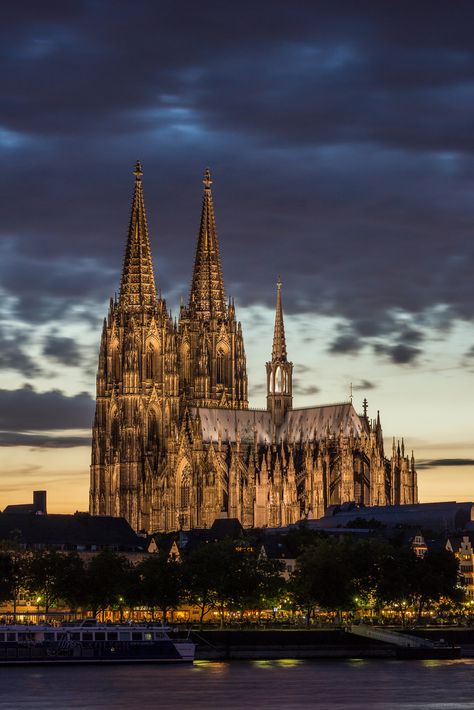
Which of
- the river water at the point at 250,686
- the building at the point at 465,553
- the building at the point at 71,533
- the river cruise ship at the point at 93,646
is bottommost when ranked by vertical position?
the river water at the point at 250,686

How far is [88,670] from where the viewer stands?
122625 millimetres

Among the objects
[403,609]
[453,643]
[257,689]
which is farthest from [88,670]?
[403,609]

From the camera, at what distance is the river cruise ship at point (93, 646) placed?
128 m

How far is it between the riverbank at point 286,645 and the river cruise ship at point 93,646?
473 cm

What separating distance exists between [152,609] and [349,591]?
1456 centimetres

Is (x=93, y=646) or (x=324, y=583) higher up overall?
(x=324, y=583)

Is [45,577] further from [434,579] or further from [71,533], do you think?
[71,533]

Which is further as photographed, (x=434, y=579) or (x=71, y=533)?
(x=71, y=533)

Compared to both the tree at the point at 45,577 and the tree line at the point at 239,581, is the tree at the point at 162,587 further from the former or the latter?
the tree at the point at 45,577

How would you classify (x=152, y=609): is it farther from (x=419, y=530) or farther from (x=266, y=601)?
(x=419, y=530)

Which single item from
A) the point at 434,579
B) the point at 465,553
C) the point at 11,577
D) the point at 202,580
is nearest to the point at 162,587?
the point at 202,580

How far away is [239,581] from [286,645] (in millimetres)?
16455

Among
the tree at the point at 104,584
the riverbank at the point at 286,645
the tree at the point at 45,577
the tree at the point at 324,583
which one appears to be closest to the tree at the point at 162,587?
the tree at the point at 104,584

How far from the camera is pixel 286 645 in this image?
13512 centimetres
